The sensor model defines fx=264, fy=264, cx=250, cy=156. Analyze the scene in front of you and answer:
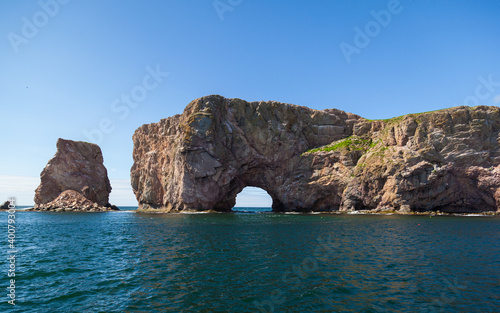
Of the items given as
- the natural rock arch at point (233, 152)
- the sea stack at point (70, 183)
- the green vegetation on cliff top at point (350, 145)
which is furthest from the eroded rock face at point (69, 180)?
the green vegetation on cliff top at point (350, 145)

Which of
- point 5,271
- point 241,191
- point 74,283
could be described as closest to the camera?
point 74,283

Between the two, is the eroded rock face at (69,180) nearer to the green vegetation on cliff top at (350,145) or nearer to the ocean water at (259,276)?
the green vegetation on cliff top at (350,145)

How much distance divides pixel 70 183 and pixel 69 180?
1.30m

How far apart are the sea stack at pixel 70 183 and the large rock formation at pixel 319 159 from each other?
19154 mm

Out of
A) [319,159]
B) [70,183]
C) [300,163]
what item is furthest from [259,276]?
[70,183]

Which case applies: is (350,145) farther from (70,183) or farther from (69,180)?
(69,180)

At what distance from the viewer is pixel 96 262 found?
2192cm

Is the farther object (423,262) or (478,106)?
(478,106)

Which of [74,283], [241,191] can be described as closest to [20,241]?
[74,283]

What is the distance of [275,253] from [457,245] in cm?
1941

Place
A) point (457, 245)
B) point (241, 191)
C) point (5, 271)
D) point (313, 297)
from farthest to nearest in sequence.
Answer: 1. point (241, 191)
2. point (457, 245)
3. point (5, 271)
4. point (313, 297)

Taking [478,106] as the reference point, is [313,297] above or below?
below

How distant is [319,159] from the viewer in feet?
299

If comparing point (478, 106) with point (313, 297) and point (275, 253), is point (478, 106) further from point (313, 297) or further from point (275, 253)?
point (313, 297)
